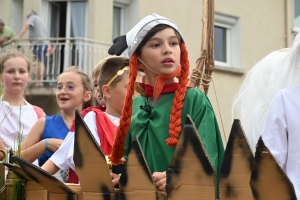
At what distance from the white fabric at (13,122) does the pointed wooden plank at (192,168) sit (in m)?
2.48

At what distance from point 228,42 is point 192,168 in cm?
1343

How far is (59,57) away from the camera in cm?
1448

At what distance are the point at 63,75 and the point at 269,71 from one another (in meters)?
1.61

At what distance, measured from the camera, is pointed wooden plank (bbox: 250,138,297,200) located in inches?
68.9

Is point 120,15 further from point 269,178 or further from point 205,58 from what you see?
point 269,178

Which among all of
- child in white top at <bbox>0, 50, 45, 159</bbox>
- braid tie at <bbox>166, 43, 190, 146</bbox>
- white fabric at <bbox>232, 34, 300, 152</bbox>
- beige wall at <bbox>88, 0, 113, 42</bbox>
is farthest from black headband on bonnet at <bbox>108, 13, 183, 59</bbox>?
beige wall at <bbox>88, 0, 113, 42</bbox>

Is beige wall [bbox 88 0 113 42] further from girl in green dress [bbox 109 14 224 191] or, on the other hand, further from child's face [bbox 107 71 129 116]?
girl in green dress [bbox 109 14 224 191]

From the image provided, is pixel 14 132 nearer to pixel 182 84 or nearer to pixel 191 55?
pixel 182 84

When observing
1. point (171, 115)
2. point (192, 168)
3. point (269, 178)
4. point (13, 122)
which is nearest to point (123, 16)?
point (13, 122)

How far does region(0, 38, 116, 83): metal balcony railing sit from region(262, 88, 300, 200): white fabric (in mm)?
11738

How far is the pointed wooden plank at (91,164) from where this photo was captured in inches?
81.0

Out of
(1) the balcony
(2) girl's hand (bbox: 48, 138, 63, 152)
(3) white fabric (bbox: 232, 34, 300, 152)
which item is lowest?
(2) girl's hand (bbox: 48, 138, 63, 152)

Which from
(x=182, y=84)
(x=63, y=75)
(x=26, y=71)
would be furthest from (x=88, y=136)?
(x=26, y=71)

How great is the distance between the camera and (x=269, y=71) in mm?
3219
